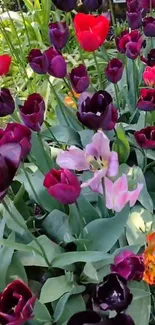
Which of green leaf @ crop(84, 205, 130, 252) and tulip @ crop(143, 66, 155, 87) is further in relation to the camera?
tulip @ crop(143, 66, 155, 87)

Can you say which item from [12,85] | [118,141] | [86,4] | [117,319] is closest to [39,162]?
[118,141]

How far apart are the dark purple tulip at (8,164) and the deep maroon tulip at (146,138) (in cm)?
35

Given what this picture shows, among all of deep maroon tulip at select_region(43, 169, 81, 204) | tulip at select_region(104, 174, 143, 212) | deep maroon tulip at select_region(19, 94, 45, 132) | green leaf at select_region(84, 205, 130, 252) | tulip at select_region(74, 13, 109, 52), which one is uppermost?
tulip at select_region(74, 13, 109, 52)

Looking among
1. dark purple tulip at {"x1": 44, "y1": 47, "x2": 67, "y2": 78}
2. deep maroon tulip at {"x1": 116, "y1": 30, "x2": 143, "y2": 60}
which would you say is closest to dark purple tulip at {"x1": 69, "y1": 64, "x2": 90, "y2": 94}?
dark purple tulip at {"x1": 44, "y1": 47, "x2": 67, "y2": 78}

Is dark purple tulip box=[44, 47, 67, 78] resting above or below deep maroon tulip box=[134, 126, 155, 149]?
above

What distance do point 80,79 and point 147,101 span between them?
0.49ft

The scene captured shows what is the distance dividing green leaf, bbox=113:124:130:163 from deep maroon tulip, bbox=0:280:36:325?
0.52 metres

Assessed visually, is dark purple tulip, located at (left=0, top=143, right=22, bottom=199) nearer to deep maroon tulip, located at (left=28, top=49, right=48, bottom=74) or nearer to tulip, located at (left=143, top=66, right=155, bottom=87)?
deep maroon tulip, located at (left=28, top=49, right=48, bottom=74)

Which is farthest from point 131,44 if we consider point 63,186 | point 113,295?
point 113,295

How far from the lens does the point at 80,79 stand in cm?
128

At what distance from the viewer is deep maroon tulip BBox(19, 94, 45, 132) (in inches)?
43.5

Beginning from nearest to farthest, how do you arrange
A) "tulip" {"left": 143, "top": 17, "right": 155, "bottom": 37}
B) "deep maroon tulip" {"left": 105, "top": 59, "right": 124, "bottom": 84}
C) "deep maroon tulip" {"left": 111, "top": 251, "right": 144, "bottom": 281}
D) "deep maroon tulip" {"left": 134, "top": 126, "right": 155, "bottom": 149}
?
"deep maroon tulip" {"left": 111, "top": 251, "right": 144, "bottom": 281} < "deep maroon tulip" {"left": 134, "top": 126, "right": 155, "bottom": 149} < "deep maroon tulip" {"left": 105, "top": 59, "right": 124, "bottom": 84} < "tulip" {"left": 143, "top": 17, "right": 155, "bottom": 37}

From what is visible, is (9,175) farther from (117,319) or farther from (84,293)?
(84,293)

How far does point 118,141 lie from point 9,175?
0.52 meters
